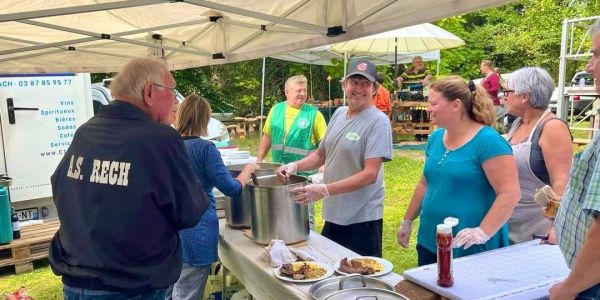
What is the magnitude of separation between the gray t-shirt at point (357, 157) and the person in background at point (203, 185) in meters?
0.52

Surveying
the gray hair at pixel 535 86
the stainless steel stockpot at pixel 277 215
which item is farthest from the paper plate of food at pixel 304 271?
the gray hair at pixel 535 86

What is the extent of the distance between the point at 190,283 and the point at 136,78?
135cm

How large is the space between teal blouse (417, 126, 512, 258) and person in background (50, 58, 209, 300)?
1108mm

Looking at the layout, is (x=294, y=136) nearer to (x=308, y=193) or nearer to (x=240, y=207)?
(x=240, y=207)

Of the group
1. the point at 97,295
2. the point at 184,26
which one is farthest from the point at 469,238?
the point at 184,26

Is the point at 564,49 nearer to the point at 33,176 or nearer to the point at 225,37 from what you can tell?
the point at 225,37

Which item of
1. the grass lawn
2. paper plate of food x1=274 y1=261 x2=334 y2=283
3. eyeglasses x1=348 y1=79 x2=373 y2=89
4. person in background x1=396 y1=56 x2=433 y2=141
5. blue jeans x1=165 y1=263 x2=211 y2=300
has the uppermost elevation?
person in background x1=396 y1=56 x2=433 y2=141

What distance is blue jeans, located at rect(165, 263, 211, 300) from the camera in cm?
259

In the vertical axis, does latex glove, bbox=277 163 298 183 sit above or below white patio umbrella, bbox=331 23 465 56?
below

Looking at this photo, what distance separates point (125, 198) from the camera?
1.58m

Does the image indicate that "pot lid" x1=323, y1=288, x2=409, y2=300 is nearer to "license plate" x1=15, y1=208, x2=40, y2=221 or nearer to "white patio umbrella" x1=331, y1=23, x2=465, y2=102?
"license plate" x1=15, y1=208, x2=40, y2=221

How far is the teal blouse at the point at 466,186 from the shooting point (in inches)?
81.6

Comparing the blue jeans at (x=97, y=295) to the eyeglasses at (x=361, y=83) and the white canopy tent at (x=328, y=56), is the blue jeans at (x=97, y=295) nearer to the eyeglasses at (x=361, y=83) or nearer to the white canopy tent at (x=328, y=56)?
the eyeglasses at (x=361, y=83)

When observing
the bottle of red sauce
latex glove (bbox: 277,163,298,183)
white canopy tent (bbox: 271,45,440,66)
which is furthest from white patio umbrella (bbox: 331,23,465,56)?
the bottle of red sauce
